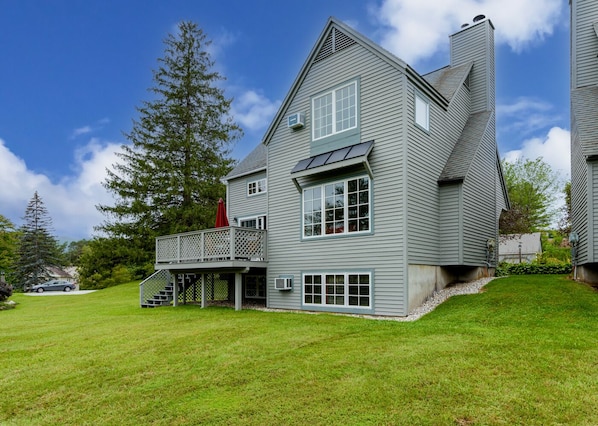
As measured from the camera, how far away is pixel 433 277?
1161 cm

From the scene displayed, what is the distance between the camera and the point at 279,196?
13562 mm

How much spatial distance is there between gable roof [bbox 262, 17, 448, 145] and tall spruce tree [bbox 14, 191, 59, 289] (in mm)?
49168

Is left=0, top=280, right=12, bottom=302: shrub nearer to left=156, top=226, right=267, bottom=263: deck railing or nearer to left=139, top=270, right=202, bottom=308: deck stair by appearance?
left=139, top=270, right=202, bottom=308: deck stair

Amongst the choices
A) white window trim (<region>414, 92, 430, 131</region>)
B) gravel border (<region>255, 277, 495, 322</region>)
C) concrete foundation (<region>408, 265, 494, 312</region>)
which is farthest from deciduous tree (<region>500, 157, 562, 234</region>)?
white window trim (<region>414, 92, 430, 131</region>)

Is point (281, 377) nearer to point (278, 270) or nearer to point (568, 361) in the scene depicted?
point (568, 361)

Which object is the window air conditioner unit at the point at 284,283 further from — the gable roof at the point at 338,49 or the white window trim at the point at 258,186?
the gable roof at the point at 338,49

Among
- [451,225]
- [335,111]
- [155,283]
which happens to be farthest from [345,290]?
[155,283]

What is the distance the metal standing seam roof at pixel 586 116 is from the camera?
10.3 metres

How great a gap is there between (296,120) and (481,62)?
25.9ft

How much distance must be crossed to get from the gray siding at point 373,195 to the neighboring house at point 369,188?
33 mm

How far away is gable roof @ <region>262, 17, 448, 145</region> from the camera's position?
10.9 metres

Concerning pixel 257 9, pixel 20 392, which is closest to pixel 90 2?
pixel 257 9

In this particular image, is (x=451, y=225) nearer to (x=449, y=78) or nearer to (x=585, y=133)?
(x=585, y=133)

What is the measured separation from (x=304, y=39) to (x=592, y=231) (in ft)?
39.1
